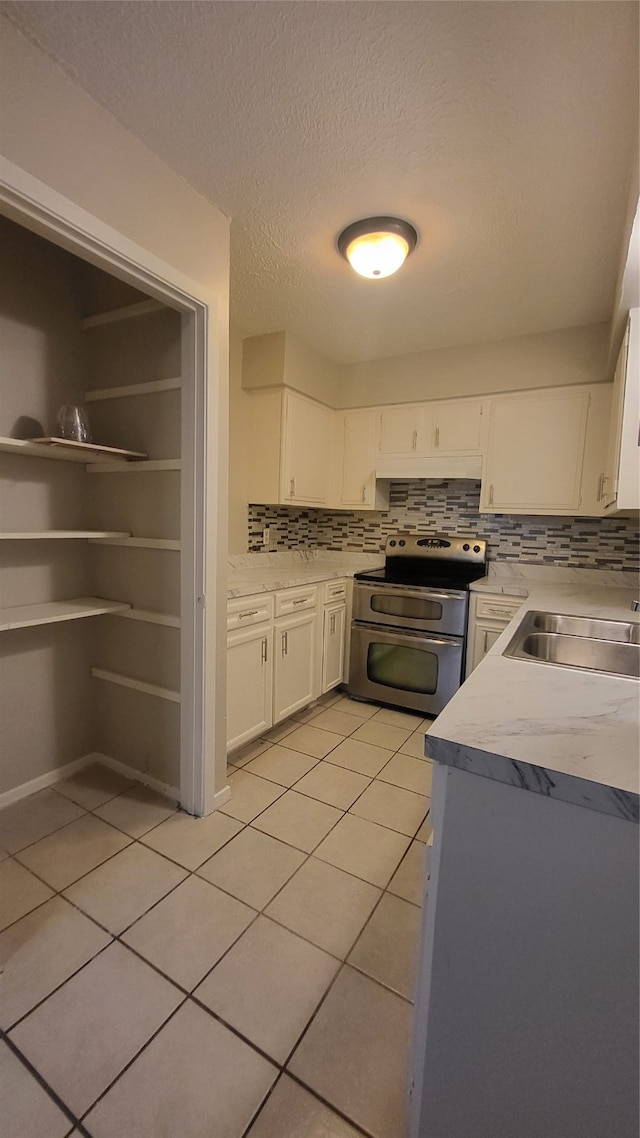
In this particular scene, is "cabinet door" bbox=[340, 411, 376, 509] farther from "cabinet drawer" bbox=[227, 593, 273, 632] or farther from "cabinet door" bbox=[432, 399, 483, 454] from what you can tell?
"cabinet drawer" bbox=[227, 593, 273, 632]

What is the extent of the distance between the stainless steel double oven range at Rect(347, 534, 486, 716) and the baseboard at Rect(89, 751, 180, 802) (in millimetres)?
1463

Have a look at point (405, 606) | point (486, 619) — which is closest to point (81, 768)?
point (405, 606)

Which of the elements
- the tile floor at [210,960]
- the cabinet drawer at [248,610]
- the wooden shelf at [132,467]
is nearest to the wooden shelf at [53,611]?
the cabinet drawer at [248,610]

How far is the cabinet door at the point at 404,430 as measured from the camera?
3.11 metres

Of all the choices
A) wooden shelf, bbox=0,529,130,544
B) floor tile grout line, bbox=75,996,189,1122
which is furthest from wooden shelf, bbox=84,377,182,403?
floor tile grout line, bbox=75,996,189,1122

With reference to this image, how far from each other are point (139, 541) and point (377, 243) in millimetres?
1559

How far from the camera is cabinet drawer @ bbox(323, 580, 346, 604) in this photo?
9.61 feet

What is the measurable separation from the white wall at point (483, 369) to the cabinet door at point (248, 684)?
1.94 metres

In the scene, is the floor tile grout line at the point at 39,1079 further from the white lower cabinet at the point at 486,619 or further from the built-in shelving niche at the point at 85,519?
the white lower cabinet at the point at 486,619

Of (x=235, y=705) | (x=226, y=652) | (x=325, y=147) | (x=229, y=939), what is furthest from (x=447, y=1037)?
(x=325, y=147)

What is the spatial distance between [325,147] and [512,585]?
7.39 ft

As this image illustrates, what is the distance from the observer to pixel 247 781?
7.04ft

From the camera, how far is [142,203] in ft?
4.85

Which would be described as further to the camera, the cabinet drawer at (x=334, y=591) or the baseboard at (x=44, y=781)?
the cabinet drawer at (x=334, y=591)
